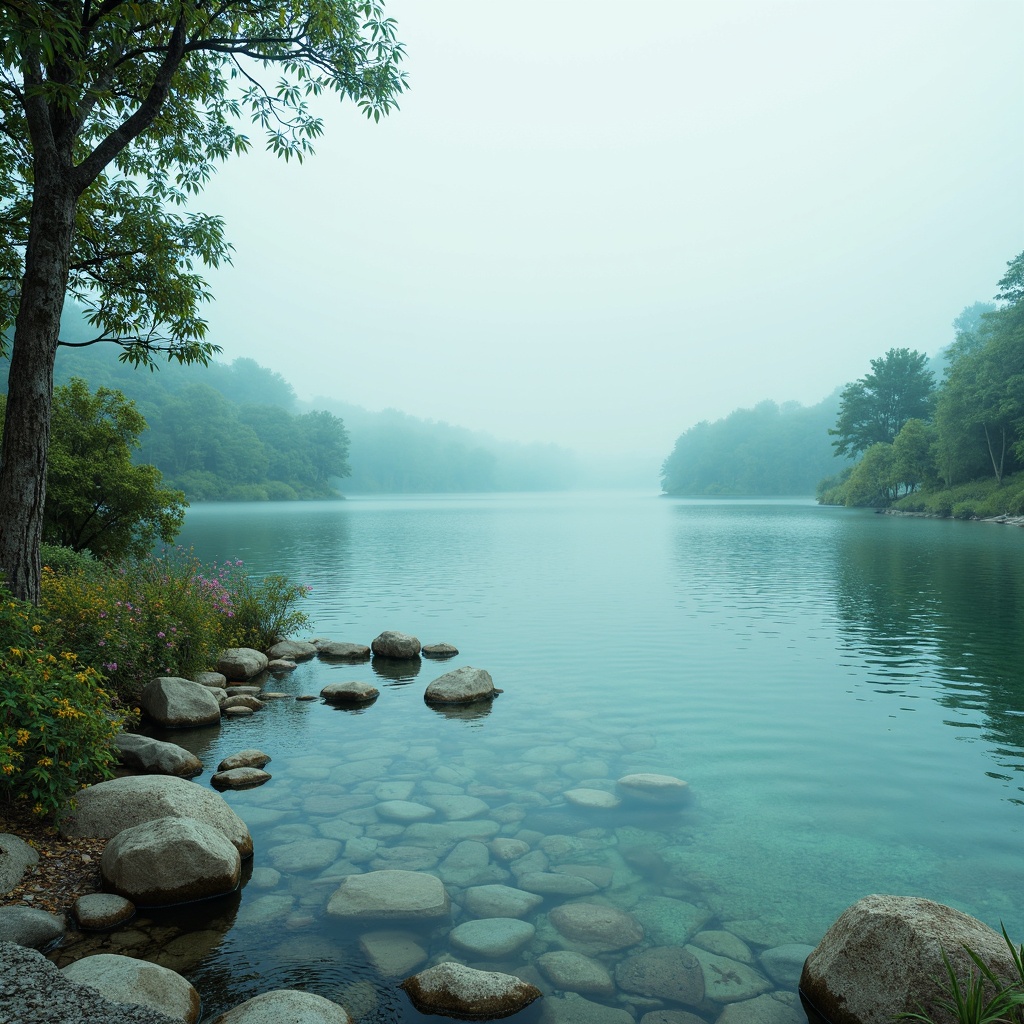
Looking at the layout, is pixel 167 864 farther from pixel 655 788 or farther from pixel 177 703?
pixel 655 788

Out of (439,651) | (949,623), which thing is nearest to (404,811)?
(439,651)

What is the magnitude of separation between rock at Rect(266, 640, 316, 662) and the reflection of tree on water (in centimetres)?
Answer: 1176

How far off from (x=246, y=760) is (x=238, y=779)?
1.73 feet

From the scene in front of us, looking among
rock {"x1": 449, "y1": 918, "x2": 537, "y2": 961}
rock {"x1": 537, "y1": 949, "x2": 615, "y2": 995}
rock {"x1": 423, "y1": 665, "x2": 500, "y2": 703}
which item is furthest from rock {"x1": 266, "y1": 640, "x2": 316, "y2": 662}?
rock {"x1": 537, "y1": 949, "x2": 615, "y2": 995}

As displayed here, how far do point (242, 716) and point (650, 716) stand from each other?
6.60 meters

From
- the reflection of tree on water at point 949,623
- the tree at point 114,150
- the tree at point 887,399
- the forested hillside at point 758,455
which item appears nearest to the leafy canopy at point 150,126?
the tree at point 114,150

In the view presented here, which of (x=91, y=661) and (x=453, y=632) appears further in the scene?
(x=453, y=632)

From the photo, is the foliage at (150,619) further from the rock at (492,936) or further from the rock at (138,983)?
the rock at (492,936)

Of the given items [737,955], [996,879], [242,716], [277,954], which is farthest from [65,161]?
[996,879]

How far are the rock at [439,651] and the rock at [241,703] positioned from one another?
183 inches

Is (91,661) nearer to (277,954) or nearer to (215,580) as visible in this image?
(215,580)

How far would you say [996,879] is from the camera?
6594 mm

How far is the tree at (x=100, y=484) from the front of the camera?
17500 millimetres

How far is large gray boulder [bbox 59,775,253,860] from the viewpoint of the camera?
6.49 meters
